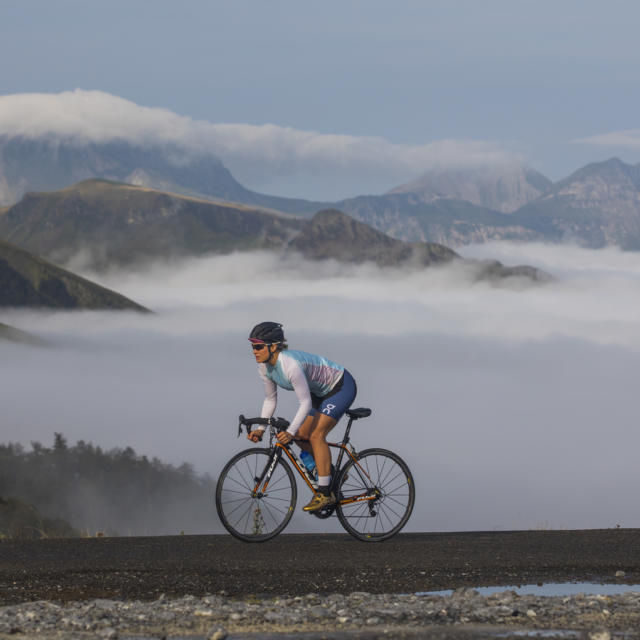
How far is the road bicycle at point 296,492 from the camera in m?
11.2

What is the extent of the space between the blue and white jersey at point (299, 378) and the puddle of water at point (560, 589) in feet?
9.93

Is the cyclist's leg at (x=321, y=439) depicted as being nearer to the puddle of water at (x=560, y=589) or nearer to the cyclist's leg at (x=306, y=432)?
the cyclist's leg at (x=306, y=432)

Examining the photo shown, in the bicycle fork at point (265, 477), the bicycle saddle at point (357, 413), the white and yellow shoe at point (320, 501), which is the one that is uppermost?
the bicycle saddle at point (357, 413)

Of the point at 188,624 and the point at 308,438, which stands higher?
the point at 308,438

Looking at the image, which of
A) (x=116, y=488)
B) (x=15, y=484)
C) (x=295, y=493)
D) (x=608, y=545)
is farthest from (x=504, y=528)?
(x=116, y=488)

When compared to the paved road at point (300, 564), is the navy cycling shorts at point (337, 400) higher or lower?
higher

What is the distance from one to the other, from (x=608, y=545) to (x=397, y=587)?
394 cm

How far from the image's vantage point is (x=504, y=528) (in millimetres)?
14242

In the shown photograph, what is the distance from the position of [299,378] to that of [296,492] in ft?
4.50

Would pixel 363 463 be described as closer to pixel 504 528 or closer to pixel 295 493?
pixel 295 493

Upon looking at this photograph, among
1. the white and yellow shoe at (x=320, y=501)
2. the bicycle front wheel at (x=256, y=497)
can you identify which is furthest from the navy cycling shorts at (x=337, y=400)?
the white and yellow shoe at (x=320, y=501)

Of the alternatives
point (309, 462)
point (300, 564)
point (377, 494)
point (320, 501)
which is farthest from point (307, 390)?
point (300, 564)

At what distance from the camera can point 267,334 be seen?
10.9m

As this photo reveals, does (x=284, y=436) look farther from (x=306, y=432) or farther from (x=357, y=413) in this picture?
(x=357, y=413)
